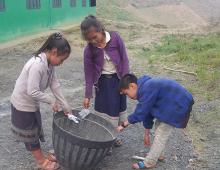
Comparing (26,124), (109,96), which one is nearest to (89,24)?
(109,96)

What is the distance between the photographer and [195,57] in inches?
378

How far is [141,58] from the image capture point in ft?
33.1

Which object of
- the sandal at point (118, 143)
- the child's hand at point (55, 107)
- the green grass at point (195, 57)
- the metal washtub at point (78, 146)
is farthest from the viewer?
the green grass at point (195, 57)

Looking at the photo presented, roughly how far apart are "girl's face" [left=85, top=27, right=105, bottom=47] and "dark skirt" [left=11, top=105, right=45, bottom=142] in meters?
0.84

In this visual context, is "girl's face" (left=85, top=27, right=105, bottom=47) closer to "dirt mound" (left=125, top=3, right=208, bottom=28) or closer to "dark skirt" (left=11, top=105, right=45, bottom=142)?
"dark skirt" (left=11, top=105, right=45, bottom=142)

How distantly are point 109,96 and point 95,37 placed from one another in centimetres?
65

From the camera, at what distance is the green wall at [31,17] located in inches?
451

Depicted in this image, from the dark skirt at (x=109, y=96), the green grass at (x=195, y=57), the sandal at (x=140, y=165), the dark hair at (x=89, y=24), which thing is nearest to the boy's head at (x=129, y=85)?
the dark skirt at (x=109, y=96)

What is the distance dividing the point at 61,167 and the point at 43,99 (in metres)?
0.83

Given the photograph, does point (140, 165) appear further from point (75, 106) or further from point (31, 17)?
point (31, 17)

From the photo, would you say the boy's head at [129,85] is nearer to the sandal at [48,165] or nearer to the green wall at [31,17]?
the sandal at [48,165]

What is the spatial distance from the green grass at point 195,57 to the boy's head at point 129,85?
292 centimetres

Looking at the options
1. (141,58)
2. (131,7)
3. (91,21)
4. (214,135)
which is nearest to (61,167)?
(91,21)

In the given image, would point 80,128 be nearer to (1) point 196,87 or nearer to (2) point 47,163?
(2) point 47,163
